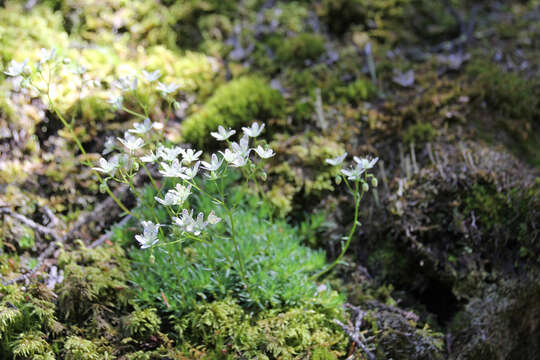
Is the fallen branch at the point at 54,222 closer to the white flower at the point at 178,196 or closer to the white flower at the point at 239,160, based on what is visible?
the white flower at the point at 178,196

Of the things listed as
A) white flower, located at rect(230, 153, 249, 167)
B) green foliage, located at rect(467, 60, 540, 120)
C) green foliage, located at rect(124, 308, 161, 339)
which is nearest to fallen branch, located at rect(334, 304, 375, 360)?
green foliage, located at rect(124, 308, 161, 339)

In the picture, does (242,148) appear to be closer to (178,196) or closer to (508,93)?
(178,196)


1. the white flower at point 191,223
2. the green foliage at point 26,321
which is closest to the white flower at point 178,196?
the white flower at point 191,223

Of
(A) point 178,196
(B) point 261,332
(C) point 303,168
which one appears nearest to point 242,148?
(A) point 178,196

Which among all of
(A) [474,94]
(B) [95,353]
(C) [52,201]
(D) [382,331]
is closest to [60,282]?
(B) [95,353]

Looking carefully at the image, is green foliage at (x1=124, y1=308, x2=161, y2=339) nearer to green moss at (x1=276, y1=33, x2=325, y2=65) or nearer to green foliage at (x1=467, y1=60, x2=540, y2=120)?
green moss at (x1=276, y1=33, x2=325, y2=65)

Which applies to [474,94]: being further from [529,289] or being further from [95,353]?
[95,353]
